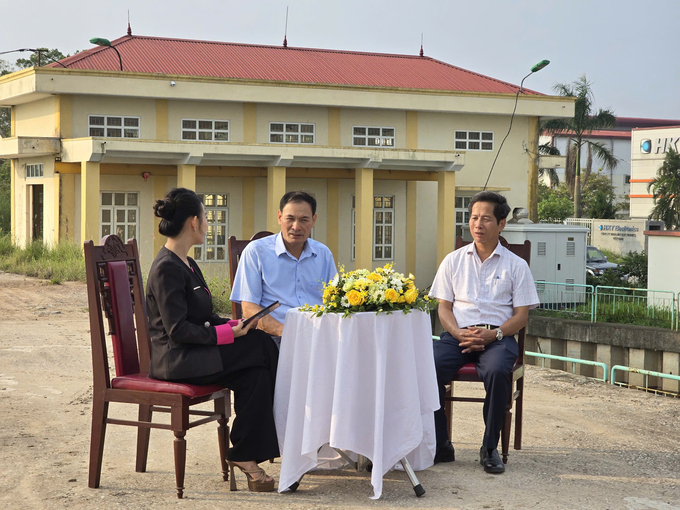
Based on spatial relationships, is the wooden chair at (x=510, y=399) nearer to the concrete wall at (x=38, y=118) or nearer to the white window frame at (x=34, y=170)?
the concrete wall at (x=38, y=118)

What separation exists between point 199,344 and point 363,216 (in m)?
21.4

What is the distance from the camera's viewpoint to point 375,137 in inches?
1132

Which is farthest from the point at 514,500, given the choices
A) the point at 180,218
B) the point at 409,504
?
the point at 180,218

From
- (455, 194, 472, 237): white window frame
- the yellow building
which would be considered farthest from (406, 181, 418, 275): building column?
(455, 194, 472, 237): white window frame

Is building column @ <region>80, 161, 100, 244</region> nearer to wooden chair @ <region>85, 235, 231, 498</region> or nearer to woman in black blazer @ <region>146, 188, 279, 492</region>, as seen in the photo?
wooden chair @ <region>85, 235, 231, 498</region>

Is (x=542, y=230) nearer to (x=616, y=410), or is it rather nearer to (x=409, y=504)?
(x=616, y=410)

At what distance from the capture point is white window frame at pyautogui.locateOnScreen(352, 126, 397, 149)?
28562 mm

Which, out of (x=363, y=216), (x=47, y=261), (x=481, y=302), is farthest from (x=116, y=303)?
(x=363, y=216)

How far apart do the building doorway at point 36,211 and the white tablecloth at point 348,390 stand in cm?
2390

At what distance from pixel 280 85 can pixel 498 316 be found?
71.6ft

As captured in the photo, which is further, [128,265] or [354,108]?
[354,108]

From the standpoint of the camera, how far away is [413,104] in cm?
2836

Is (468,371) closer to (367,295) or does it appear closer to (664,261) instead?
(367,295)

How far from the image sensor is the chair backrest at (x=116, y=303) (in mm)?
4816
